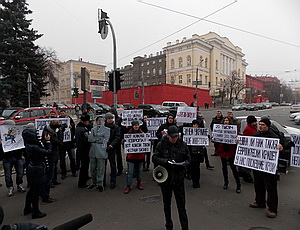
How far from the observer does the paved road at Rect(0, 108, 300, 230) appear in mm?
3996

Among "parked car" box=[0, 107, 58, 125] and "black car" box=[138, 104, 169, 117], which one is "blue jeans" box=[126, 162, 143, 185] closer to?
"parked car" box=[0, 107, 58, 125]

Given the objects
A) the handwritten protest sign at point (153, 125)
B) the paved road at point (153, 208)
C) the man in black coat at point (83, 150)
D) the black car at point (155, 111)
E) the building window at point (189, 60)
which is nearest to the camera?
the paved road at point (153, 208)

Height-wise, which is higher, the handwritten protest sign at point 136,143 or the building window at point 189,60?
the building window at point 189,60

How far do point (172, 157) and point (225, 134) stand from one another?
2.78 m

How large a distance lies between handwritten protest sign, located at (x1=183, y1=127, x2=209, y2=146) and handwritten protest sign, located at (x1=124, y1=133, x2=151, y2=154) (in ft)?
3.76

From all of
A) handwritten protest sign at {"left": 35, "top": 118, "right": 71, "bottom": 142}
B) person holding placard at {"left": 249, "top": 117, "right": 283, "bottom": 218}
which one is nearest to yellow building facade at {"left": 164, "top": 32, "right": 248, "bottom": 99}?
handwritten protest sign at {"left": 35, "top": 118, "right": 71, "bottom": 142}

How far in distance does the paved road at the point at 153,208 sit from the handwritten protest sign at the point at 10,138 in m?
1.21

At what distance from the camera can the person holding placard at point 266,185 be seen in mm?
4230

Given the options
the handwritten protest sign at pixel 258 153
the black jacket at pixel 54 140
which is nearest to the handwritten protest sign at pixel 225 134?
the handwritten protest sign at pixel 258 153

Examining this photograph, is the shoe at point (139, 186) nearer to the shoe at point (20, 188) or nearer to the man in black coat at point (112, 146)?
the man in black coat at point (112, 146)

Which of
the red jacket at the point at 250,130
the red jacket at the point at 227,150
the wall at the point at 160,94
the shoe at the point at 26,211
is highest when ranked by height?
the wall at the point at 160,94

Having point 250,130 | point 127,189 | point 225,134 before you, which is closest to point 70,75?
point 127,189

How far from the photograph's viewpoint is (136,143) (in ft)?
19.4

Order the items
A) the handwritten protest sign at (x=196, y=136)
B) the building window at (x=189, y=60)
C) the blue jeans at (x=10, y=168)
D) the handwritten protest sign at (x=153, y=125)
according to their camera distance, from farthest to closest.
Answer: the building window at (x=189, y=60) → the handwritten protest sign at (x=153, y=125) → the handwritten protest sign at (x=196, y=136) → the blue jeans at (x=10, y=168)
